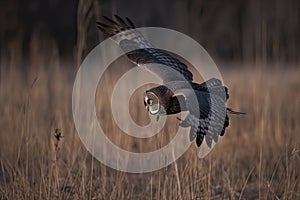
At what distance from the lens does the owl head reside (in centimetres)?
408

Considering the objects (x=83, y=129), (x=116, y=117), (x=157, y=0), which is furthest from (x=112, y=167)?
(x=157, y=0)

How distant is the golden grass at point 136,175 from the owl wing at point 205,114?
0.77 feet

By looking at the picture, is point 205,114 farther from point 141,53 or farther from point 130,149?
point 130,149

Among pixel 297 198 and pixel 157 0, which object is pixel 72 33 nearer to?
pixel 157 0

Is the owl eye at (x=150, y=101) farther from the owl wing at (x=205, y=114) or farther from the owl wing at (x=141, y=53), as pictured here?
the owl wing at (x=141, y=53)

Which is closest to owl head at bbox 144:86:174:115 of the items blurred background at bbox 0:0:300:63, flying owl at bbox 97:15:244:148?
flying owl at bbox 97:15:244:148

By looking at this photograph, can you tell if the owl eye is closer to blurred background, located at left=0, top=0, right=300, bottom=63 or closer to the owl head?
the owl head

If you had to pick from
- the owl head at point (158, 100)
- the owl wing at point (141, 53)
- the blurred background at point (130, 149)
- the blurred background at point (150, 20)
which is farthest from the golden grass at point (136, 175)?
the blurred background at point (150, 20)

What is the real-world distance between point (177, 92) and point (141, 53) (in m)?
0.52

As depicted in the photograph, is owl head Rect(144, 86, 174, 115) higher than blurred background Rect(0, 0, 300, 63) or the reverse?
the reverse

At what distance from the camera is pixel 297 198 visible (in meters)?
4.16

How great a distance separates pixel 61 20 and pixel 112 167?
13164 mm

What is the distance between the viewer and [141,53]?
4457 millimetres

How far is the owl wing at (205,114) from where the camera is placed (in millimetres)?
3756
